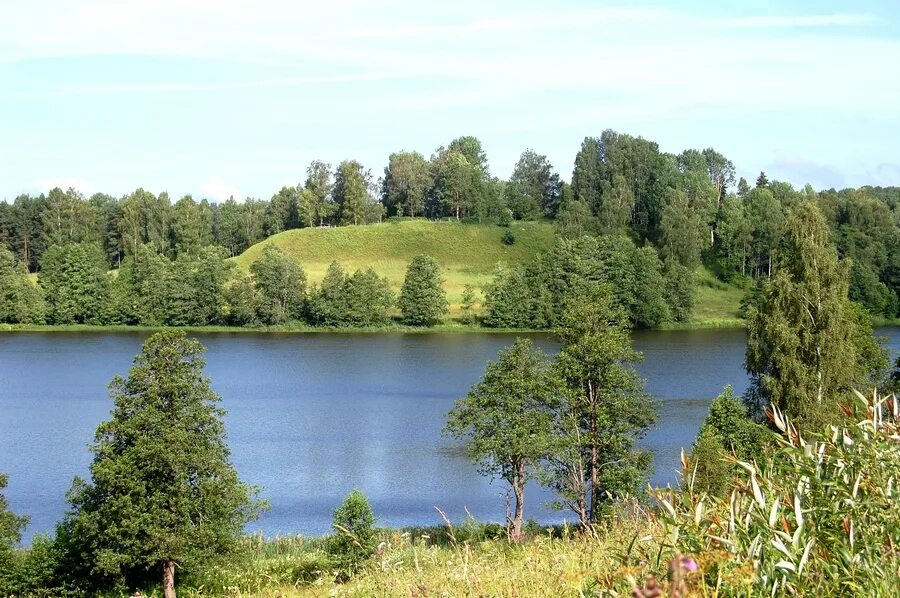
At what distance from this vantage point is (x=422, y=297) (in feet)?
265

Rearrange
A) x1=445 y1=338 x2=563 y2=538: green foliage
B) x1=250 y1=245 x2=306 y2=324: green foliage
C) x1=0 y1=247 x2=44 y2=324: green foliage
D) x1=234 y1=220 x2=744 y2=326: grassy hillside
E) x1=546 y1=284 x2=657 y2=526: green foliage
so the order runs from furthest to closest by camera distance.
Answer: x1=234 y1=220 x2=744 y2=326: grassy hillside, x1=0 y1=247 x2=44 y2=324: green foliage, x1=250 y1=245 x2=306 y2=324: green foliage, x1=546 y1=284 x2=657 y2=526: green foliage, x1=445 y1=338 x2=563 y2=538: green foliage

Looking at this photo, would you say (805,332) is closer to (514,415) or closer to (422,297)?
(514,415)

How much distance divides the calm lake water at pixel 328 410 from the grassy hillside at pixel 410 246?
22505 millimetres

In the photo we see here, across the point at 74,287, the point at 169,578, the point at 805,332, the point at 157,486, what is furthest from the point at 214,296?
the point at 169,578

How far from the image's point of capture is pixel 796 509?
14.2 ft

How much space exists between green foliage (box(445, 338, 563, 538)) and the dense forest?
174 feet

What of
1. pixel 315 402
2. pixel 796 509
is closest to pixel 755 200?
pixel 315 402

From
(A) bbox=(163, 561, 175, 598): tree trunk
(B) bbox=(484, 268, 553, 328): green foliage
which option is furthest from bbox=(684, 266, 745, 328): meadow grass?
(A) bbox=(163, 561, 175, 598): tree trunk

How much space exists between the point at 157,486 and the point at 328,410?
25273 millimetres

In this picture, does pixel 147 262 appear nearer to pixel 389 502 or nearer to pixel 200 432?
pixel 389 502

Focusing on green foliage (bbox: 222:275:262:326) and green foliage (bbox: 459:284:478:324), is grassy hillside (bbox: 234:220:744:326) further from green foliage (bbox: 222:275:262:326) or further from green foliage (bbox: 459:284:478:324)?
green foliage (bbox: 222:275:262:326)

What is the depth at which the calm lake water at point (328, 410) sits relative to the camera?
31.0 m

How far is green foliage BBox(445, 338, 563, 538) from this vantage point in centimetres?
2531

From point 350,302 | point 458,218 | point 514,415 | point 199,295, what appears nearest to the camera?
point 514,415
